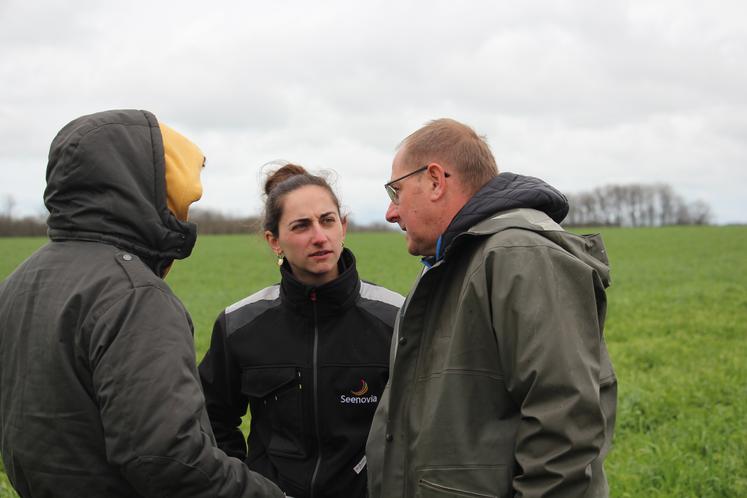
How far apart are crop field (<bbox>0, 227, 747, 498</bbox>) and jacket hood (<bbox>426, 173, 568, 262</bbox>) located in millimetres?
1897

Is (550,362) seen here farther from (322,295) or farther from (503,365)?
(322,295)

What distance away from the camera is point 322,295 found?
126 inches

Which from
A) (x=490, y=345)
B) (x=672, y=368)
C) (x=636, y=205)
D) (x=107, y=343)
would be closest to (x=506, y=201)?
(x=490, y=345)

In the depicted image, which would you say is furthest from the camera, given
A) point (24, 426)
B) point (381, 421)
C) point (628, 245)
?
point (628, 245)

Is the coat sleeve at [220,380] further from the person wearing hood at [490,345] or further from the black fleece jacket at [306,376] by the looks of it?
the person wearing hood at [490,345]

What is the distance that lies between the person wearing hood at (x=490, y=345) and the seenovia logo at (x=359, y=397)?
19.1 inches

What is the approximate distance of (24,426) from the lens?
6.91ft

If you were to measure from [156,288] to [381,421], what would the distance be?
100 cm

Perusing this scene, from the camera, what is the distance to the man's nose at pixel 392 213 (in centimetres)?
284

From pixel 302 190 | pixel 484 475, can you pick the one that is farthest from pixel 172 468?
pixel 302 190

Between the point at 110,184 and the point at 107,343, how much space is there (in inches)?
19.9

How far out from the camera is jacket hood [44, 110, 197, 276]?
2.17 metres

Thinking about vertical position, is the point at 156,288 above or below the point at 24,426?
above

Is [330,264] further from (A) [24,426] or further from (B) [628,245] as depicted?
(B) [628,245]
